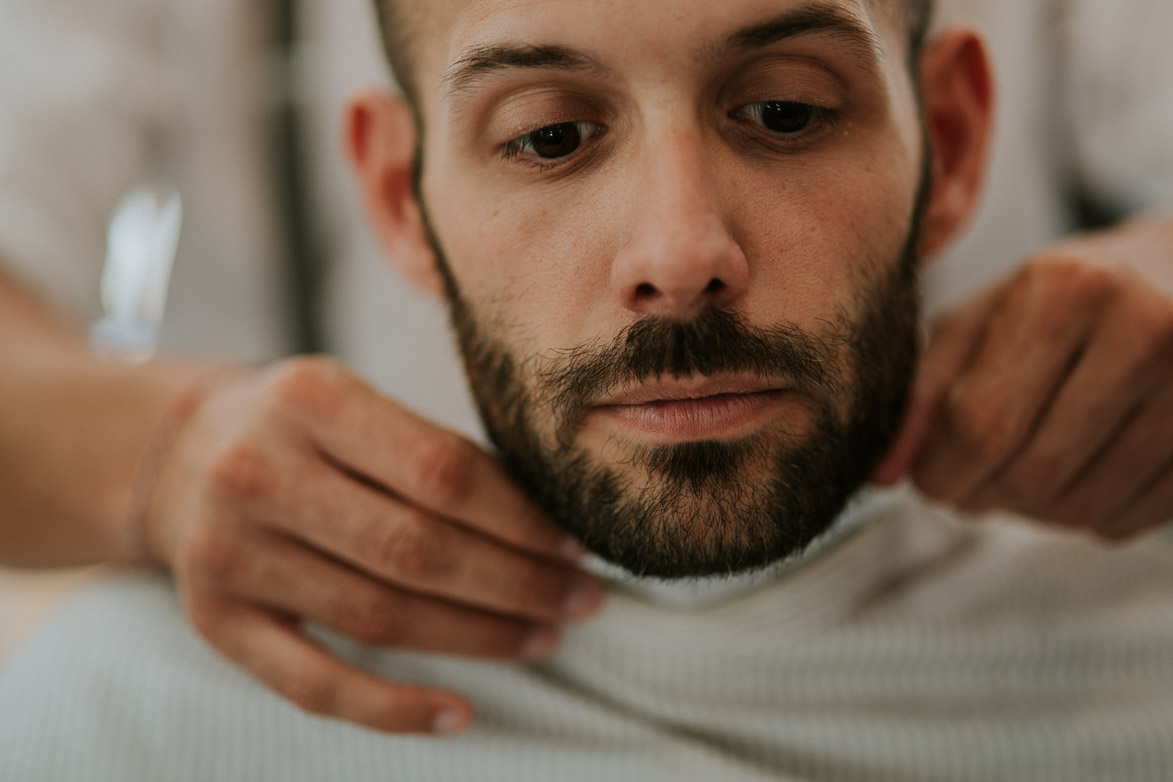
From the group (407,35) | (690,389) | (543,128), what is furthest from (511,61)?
(690,389)

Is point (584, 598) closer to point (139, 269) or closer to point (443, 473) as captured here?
point (443, 473)

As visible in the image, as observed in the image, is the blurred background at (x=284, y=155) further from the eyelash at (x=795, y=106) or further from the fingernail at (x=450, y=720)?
the eyelash at (x=795, y=106)

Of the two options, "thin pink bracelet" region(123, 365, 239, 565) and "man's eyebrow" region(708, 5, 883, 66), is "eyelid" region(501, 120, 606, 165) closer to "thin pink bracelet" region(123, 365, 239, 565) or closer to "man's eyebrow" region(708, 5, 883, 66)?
"man's eyebrow" region(708, 5, 883, 66)

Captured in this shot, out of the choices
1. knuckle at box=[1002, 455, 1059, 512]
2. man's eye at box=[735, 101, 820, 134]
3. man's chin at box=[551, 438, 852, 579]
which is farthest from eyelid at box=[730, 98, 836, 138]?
knuckle at box=[1002, 455, 1059, 512]

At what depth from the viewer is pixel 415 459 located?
774mm

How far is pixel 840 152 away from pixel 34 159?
106 centimetres

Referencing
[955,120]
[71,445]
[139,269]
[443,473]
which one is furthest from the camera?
[139,269]

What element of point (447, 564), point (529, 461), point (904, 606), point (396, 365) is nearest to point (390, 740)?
point (447, 564)

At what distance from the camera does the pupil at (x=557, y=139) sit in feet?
2.29

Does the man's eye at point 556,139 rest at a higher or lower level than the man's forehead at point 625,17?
lower

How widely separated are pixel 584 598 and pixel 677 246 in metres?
0.39

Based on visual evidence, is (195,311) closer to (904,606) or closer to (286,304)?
(286,304)

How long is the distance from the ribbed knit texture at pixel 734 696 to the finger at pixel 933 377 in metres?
0.14

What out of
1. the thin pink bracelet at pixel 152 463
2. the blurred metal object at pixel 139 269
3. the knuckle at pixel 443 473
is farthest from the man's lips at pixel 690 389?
the blurred metal object at pixel 139 269
